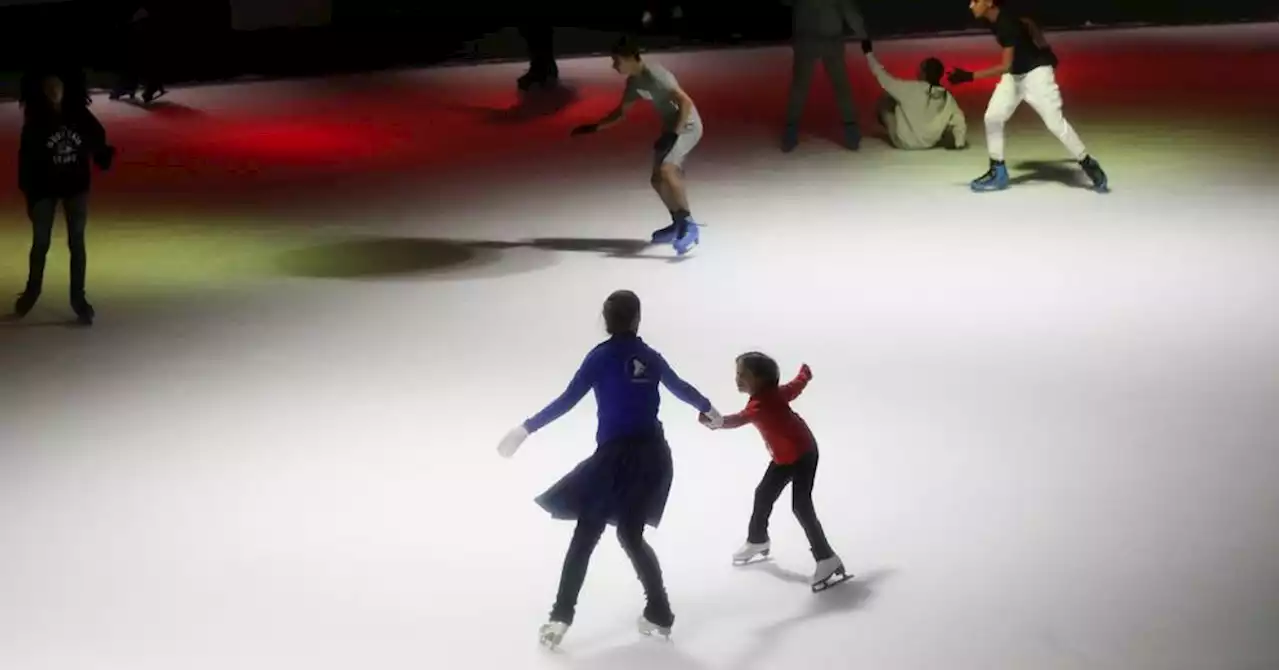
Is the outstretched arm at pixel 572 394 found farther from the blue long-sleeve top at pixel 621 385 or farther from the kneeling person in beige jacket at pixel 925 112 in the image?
the kneeling person in beige jacket at pixel 925 112

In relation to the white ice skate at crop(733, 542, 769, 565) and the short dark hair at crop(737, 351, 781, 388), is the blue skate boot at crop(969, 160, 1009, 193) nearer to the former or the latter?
the white ice skate at crop(733, 542, 769, 565)

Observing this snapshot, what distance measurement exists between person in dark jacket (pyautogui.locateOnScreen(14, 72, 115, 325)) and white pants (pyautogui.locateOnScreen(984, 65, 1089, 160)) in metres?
6.03

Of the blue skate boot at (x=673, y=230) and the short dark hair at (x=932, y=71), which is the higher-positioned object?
the short dark hair at (x=932, y=71)

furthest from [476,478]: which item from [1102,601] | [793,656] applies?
[1102,601]

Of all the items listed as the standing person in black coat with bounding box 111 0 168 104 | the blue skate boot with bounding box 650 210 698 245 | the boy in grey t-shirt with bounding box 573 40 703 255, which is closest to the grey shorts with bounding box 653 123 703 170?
the boy in grey t-shirt with bounding box 573 40 703 255

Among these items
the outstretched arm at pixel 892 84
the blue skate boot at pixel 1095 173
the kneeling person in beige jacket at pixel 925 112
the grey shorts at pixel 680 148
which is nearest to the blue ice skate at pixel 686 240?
the grey shorts at pixel 680 148

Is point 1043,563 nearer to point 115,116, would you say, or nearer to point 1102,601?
point 1102,601

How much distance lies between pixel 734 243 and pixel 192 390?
411cm

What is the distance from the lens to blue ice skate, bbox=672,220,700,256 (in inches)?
419

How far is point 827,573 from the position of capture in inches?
221

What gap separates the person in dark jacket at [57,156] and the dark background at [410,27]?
981cm

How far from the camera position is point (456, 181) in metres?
13.7

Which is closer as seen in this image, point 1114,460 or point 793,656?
point 793,656

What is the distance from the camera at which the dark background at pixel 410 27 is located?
62.9 ft
